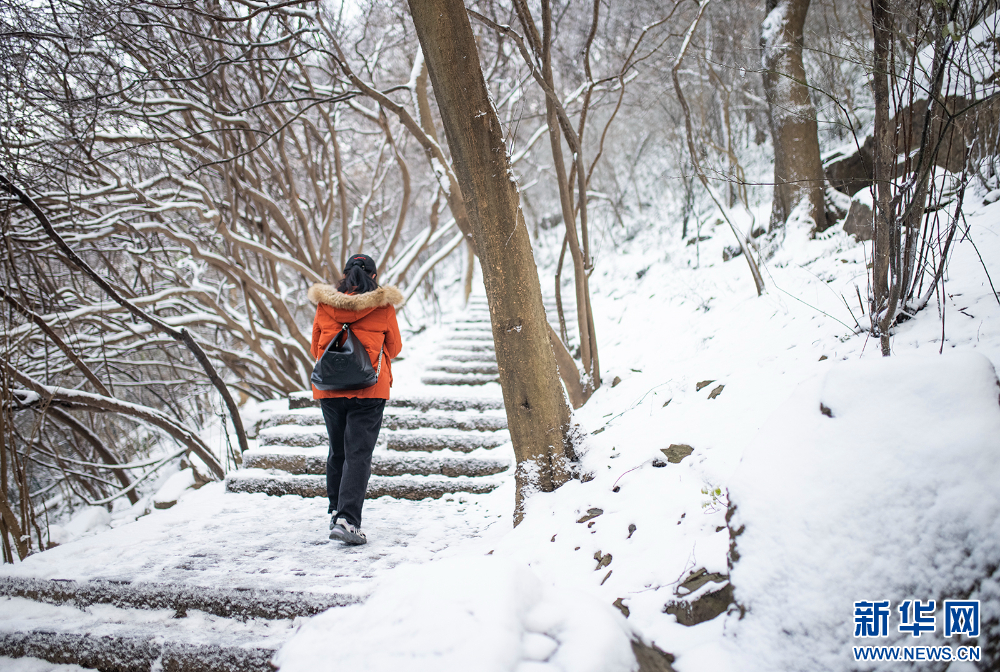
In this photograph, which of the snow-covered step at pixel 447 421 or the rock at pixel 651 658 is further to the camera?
the snow-covered step at pixel 447 421

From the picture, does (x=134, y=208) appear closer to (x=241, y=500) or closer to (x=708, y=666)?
(x=241, y=500)

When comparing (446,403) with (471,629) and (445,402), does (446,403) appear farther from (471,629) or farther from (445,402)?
(471,629)

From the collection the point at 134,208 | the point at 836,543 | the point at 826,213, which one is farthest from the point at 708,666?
the point at 134,208

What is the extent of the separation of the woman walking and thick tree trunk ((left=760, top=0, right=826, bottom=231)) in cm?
422

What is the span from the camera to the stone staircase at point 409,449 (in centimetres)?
360

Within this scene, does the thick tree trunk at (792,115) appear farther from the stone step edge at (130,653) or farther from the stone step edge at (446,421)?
the stone step edge at (130,653)

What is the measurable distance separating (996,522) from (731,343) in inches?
104

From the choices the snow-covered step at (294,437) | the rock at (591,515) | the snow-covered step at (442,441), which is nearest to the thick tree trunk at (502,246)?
the rock at (591,515)

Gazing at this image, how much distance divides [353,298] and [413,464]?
4.88 feet

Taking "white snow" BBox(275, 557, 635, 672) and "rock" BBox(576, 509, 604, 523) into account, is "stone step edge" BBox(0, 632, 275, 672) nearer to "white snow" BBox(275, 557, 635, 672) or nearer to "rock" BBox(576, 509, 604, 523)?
"white snow" BBox(275, 557, 635, 672)

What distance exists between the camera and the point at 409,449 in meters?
4.00

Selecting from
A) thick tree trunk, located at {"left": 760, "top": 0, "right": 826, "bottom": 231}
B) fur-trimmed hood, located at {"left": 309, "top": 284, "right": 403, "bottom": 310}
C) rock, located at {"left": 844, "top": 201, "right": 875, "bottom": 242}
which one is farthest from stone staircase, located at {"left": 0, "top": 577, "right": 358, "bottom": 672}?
thick tree trunk, located at {"left": 760, "top": 0, "right": 826, "bottom": 231}

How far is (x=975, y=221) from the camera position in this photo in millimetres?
3115

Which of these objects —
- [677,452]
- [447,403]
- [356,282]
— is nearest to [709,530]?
[677,452]
